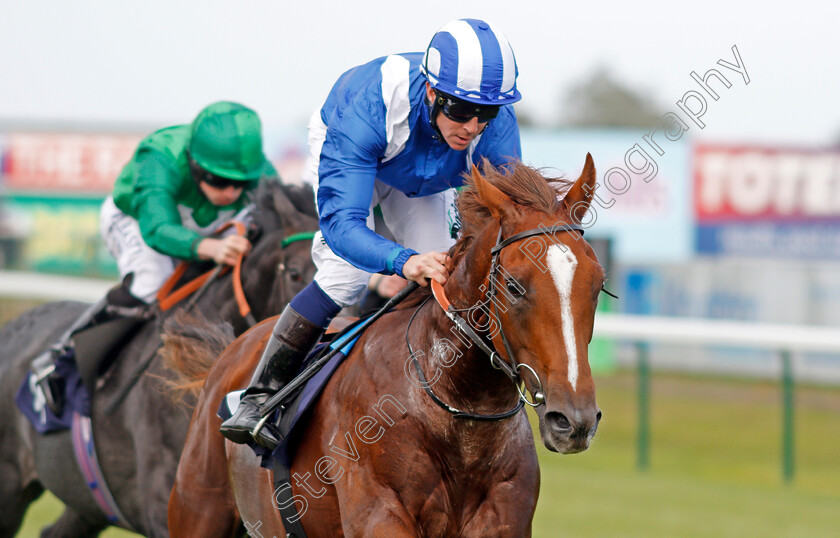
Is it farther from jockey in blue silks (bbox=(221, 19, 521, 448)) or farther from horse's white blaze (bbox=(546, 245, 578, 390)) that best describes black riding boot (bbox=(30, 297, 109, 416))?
horse's white blaze (bbox=(546, 245, 578, 390))

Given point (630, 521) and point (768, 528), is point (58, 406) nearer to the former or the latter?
point (630, 521)

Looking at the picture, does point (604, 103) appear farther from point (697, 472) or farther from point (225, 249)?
point (225, 249)

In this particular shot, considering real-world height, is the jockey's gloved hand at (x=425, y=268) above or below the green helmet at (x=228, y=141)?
above

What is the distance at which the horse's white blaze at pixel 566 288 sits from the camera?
2426mm

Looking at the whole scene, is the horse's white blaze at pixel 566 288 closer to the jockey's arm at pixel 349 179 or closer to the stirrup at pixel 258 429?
the jockey's arm at pixel 349 179

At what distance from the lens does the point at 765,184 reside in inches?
893

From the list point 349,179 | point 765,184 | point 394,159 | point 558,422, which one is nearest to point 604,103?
point 765,184

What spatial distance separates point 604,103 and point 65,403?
200 feet

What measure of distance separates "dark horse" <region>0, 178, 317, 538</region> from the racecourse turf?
1.60 meters

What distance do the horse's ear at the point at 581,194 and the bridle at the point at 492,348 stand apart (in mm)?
116

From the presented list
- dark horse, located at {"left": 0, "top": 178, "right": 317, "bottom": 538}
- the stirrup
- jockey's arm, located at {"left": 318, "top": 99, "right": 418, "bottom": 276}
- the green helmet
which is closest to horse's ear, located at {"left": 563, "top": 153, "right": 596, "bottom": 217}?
jockey's arm, located at {"left": 318, "top": 99, "right": 418, "bottom": 276}

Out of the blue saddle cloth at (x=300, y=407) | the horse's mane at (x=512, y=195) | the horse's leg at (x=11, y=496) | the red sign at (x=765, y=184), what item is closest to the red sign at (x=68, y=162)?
the red sign at (x=765, y=184)

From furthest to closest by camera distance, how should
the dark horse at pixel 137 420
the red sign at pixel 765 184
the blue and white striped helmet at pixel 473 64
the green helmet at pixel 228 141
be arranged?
the red sign at pixel 765 184, the green helmet at pixel 228 141, the dark horse at pixel 137 420, the blue and white striped helmet at pixel 473 64

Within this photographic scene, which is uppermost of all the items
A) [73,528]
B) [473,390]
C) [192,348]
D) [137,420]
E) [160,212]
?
[473,390]
